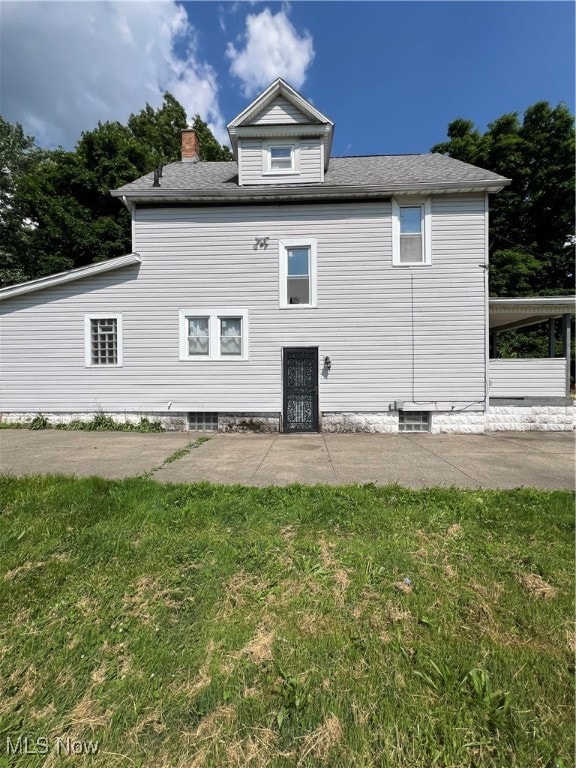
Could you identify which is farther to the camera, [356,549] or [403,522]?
[403,522]

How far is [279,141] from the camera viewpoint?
943 cm

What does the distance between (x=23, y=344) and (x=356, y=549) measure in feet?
34.8

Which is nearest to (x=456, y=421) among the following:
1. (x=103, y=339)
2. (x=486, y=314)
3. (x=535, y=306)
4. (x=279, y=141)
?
(x=486, y=314)

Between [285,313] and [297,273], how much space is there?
119 centimetres

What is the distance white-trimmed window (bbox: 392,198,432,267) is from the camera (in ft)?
29.3

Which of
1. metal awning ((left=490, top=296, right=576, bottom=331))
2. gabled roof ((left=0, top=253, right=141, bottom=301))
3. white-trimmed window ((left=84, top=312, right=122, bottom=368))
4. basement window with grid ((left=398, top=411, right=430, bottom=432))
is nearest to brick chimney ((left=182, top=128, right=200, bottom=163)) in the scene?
gabled roof ((left=0, top=253, right=141, bottom=301))

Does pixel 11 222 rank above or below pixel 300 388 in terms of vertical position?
above

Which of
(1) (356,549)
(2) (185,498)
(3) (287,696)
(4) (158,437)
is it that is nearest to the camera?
(3) (287,696)

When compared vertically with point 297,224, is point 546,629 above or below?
below

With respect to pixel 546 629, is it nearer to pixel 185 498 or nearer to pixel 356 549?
pixel 356 549

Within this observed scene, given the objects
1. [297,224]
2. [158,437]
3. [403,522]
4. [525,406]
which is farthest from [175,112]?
[403,522]

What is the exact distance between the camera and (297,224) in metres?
9.15

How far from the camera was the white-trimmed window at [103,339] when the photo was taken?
932 centimetres

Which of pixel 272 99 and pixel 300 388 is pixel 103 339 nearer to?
pixel 300 388
